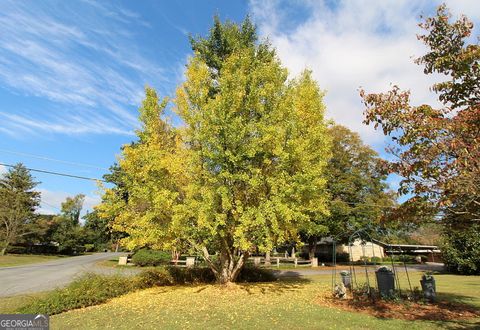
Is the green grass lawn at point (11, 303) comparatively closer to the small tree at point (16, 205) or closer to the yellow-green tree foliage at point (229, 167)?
the yellow-green tree foliage at point (229, 167)

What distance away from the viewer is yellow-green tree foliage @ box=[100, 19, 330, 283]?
573 inches

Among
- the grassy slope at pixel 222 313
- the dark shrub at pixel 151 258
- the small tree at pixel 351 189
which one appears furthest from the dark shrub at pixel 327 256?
the grassy slope at pixel 222 313

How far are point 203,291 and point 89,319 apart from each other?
6523 mm

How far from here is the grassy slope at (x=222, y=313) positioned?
9.54m

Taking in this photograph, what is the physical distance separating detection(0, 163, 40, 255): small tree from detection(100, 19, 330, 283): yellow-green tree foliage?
123ft

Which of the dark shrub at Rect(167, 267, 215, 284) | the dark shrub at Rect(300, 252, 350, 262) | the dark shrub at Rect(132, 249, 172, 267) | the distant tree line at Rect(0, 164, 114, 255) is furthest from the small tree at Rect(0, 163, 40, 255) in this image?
the dark shrub at Rect(300, 252, 350, 262)

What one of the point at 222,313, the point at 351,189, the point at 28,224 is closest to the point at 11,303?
the point at 222,313

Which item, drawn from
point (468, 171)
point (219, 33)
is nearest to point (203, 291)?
point (468, 171)

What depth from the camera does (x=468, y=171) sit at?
6.60 m

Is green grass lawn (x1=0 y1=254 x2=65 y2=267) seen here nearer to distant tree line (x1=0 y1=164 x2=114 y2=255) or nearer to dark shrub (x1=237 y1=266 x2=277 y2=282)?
distant tree line (x1=0 y1=164 x2=114 y2=255)

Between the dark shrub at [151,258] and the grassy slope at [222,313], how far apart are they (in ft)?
53.1

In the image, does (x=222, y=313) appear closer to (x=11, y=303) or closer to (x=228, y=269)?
(x=228, y=269)

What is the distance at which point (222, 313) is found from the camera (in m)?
11.3

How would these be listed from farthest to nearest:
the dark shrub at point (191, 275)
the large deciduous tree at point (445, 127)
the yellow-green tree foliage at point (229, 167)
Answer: the dark shrub at point (191, 275)
the yellow-green tree foliage at point (229, 167)
the large deciduous tree at point (445, 127)
